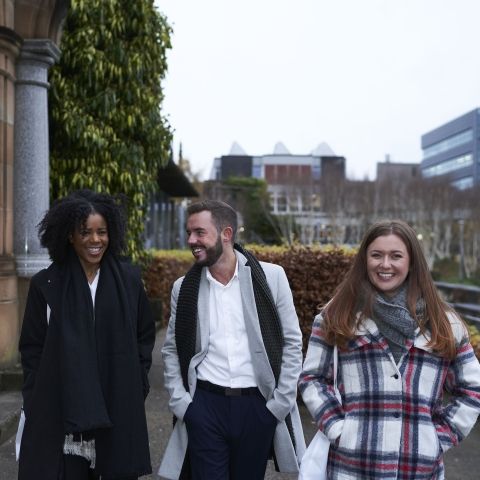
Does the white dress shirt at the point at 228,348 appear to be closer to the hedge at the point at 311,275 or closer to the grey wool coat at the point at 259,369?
the grey wool coat at the point at 259,369

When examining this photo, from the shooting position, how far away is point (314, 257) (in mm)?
6629

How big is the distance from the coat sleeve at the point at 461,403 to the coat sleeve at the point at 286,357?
794mm

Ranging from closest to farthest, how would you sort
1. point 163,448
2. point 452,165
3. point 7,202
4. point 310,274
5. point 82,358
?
point 82,358
point 163,448
point 310,274
point 7,202
point 452,165

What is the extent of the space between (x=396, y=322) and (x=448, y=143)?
97907mm

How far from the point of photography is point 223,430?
122 inches

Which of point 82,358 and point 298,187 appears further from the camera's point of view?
point 298,187

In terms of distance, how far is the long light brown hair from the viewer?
98.6 inches

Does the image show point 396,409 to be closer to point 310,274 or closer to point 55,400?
point 55,400

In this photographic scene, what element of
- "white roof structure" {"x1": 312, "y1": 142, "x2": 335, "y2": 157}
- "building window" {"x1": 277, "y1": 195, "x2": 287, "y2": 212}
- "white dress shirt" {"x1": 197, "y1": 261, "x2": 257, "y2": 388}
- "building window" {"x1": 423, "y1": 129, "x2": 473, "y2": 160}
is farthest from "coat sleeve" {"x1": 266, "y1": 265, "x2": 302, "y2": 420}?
"white roof structure" {"x1": 312, "y1": 142, "x2": 335, "y2": 157}

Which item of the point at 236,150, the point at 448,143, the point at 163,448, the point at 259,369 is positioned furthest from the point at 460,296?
the point at 236,150

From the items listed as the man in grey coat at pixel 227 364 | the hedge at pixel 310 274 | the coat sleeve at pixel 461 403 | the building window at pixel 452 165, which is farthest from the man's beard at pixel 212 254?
the building window at pixel 452 165

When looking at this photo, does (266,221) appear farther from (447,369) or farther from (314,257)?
(447,369)

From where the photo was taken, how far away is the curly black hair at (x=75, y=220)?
3053 mm

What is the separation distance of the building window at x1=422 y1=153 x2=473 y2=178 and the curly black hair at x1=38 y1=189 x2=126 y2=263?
3285 inches
